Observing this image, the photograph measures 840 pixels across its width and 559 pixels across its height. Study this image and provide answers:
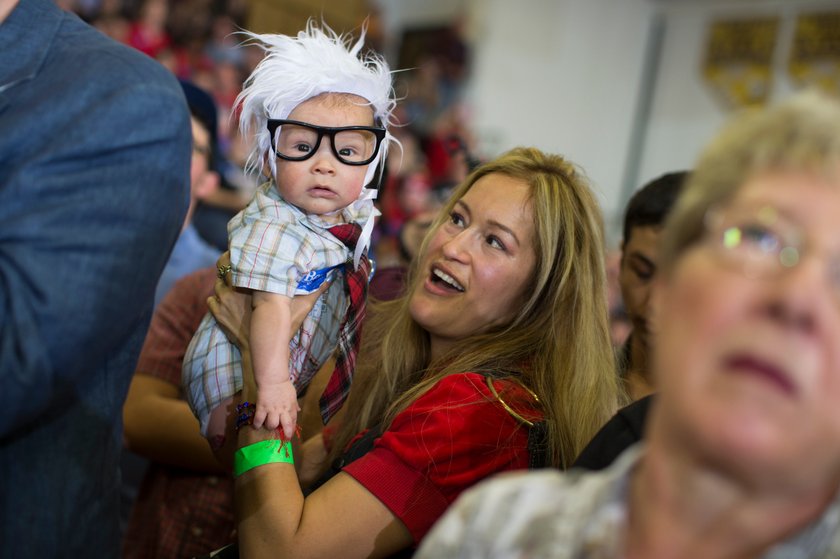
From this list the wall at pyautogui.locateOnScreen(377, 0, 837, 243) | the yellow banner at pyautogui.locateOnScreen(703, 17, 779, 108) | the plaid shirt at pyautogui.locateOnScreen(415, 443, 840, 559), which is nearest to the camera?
the plaid shirt at pyautogui.locateOnScreen(415, 443, 840, 559)

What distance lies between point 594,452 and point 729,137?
61cm

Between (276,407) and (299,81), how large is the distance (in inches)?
26.2

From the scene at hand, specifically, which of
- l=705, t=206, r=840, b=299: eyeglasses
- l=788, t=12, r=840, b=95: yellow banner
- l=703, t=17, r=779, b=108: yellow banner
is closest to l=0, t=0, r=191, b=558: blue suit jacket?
l=705, t=206, r=840, b=299: eyeglasses

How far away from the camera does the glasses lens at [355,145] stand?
1764 mm

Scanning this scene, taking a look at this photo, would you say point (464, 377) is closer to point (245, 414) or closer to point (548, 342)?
point (548, 342)

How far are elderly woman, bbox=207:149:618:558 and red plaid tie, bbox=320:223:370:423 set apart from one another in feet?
0.35

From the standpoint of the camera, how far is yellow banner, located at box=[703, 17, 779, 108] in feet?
28.1

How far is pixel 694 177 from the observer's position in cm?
99

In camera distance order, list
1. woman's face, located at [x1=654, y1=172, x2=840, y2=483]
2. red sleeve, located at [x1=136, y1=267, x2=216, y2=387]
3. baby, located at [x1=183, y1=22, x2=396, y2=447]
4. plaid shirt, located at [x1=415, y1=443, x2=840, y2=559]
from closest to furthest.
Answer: woman's face, located at [x1=654, y1=172, x2=840, y2=483] < plaid shirt, located at [x1=415, y1=443, x2=840, y2=559] < baby, located at [x1=183, y1=22, x2=396, y2=447] < red sleeve, located at [x1=136, y1=267, x2=216, y2=387]

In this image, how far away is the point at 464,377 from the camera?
173 centimetres

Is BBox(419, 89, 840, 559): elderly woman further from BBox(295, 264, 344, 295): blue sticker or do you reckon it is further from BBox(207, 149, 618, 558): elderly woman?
BBox(295, 264, 344, 295): blue sticker

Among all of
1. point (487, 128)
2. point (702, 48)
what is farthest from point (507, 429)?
point (702, 48)


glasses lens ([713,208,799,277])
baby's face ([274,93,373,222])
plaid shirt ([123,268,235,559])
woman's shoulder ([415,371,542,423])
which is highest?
glasses lens ([713,208,799,277])

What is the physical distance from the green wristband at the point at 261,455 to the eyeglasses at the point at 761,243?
1.06m
